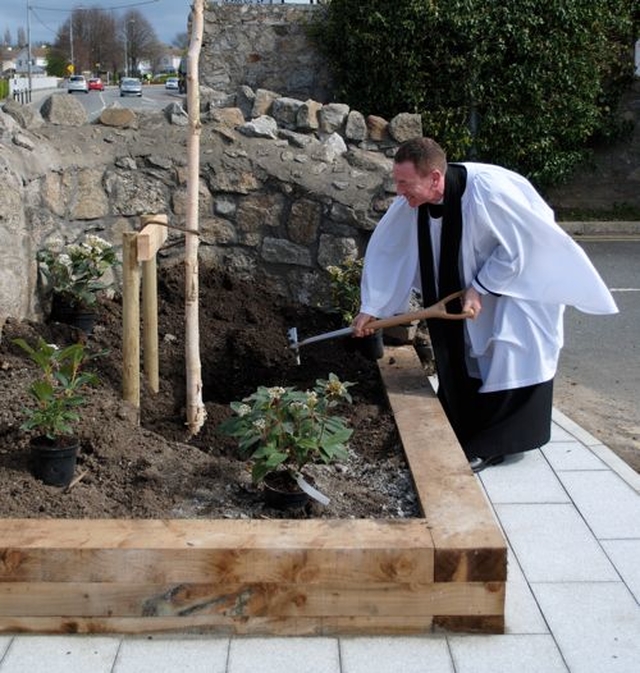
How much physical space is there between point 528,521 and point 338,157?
10.4ft

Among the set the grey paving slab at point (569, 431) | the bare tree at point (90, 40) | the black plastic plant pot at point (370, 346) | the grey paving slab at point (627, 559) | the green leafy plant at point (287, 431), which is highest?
the green leafy plant at point (287, 431)

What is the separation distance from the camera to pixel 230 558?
3146mm

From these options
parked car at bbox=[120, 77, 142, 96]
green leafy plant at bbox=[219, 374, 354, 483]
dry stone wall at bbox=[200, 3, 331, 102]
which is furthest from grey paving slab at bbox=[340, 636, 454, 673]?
parked car at bbox=[120, 77, 142, 96]

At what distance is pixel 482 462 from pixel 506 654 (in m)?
1.69

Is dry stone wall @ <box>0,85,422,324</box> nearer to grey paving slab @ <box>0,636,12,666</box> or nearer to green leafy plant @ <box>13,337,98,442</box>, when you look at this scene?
green leafy plant @ <box>13,337,98,442</box>

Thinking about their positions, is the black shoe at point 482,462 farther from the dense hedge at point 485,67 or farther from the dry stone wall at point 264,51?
the dry stone wall at point 264,51

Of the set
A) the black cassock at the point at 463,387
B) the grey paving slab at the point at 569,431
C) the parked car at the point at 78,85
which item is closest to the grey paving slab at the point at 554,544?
the black cassock at the point at 463,387

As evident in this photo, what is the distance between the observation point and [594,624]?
11.1 feet

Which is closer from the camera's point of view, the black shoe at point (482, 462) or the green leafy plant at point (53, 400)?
the green leafy plant at point (53, 400)

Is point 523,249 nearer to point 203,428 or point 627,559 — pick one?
point 627,559

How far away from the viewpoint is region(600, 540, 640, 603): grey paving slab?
3650 millimetres

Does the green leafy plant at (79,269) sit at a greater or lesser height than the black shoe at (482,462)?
greater

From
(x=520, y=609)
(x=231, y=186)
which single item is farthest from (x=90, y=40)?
(x=520, y=609)

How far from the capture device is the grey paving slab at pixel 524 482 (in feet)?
14.6
